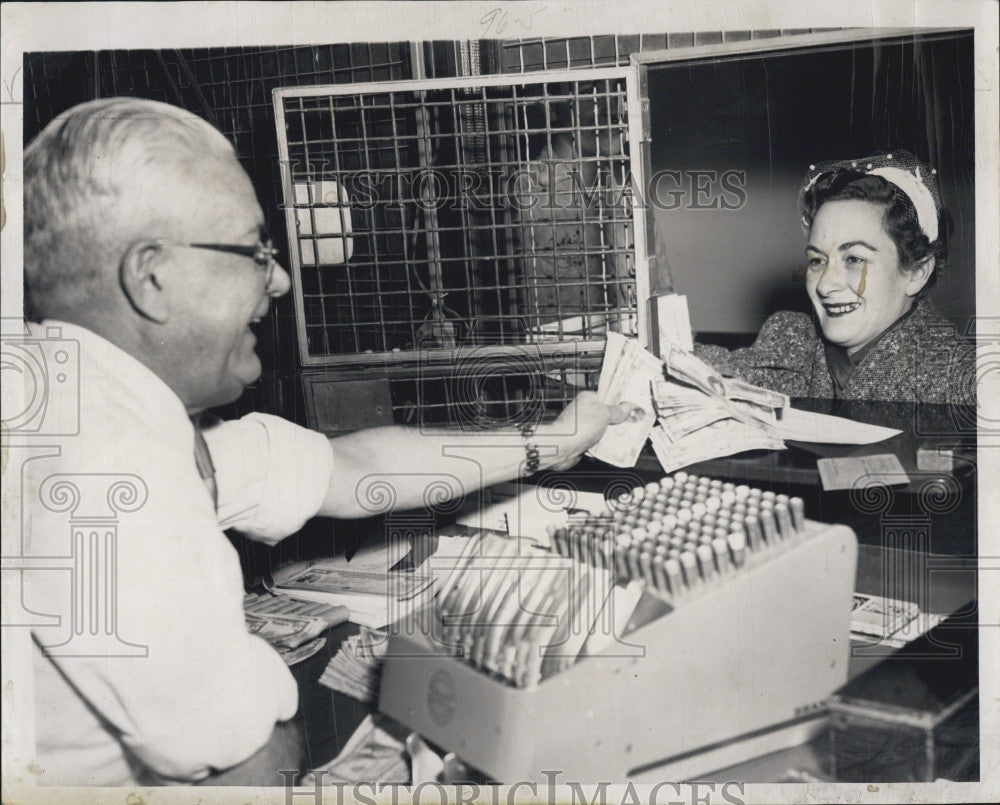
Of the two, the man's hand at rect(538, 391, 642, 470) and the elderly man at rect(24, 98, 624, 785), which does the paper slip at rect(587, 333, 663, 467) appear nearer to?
the man's hand at rect(538, 391, 642, 470)

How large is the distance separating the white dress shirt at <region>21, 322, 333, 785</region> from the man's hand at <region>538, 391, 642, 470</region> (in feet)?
1.65

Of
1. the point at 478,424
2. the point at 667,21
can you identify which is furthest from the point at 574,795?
Answer: the point at 667,21

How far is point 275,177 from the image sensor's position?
148 cm

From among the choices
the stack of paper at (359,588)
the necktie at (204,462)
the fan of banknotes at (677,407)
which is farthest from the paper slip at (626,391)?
the necktie at (204,462)

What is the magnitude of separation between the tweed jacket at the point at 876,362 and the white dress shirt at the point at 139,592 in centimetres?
89

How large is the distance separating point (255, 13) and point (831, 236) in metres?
1.04

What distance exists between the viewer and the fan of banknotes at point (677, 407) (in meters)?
1.51

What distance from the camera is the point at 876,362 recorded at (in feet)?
4.88

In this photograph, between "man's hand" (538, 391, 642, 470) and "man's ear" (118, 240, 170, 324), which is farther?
"man's hand" (538, 391, 642, 470)

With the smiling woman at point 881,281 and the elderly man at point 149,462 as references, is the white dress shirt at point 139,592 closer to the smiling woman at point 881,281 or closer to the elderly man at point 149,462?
the elderly man at point 149,462

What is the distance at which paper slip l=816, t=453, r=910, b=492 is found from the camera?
1.44 metres

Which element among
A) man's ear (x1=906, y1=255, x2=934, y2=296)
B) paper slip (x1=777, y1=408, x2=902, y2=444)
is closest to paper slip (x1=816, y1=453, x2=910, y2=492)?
paper slip (x1=777, y1=408, x2=902, y2=444)

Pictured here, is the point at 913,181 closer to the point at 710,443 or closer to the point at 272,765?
the point at 710,443

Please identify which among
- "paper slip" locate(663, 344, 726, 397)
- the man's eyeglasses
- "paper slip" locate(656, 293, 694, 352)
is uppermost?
the man's eyeglasses
